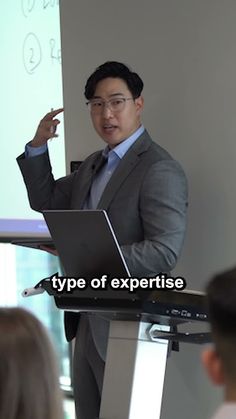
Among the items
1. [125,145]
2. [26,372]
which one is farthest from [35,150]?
[26,372]

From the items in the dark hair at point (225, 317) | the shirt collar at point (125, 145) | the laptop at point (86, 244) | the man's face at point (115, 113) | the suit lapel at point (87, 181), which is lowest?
the dark hair at point (225, 317)

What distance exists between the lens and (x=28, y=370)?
1.04 meters

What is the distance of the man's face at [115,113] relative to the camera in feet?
7.48

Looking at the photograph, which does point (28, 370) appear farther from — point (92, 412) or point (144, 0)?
point (144, 0)

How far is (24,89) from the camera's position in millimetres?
3322

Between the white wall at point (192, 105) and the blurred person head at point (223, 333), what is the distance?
1.52 metres

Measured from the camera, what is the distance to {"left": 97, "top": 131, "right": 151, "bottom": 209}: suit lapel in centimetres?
224

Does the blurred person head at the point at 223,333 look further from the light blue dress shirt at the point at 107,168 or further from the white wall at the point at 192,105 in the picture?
the white wall at the point at 192,105

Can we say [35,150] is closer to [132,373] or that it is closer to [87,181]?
[87,181]

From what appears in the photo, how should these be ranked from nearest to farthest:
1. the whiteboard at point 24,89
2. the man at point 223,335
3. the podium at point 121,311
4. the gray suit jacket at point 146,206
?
the man at point 223,335 → the podium at point 121,311 → the gray suit jacket at point 146,206 → the whiteboard at point 24,89

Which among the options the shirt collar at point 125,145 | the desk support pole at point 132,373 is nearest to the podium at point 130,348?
the desk support pole at point 132,373

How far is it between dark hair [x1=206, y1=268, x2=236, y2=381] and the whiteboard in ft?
7.39

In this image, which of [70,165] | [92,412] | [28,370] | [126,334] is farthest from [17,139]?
[28,370]

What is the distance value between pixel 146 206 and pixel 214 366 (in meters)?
1.19
